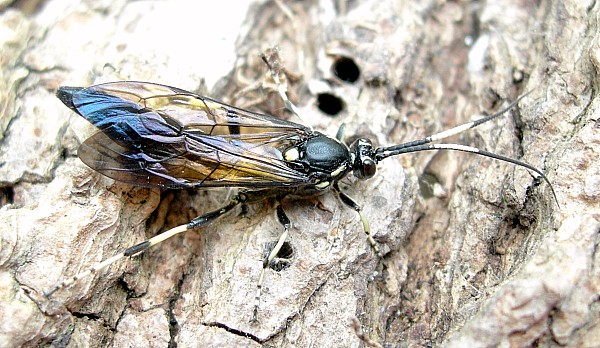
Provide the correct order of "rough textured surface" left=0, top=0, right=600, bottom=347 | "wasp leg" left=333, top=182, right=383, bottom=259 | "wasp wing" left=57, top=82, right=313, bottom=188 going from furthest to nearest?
"wasp leg" left=333, top=182, right=383, bottom=259
"wasp wing" left=57, top=82, right=313, bottom=188
"rough textured surface" left=0, top=0, right=600, bottom=347

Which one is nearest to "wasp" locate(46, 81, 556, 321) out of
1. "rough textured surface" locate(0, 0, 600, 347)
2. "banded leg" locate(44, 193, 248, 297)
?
"banded leg" locate(44, 193, 248, 297)

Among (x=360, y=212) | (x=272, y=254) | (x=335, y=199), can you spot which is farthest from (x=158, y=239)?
(x=360, y=212)

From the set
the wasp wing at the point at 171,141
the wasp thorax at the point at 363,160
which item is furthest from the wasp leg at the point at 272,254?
the wasp thorax at the point at 363,160

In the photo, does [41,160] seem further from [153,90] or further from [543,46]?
[543,46]

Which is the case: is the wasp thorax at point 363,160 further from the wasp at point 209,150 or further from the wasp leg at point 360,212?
the wasp leg at point 360,212

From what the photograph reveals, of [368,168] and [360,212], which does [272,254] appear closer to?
[360,212]

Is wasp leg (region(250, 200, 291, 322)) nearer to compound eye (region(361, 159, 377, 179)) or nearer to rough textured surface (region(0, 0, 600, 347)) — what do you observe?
rough textured surface (region(0, 0, 600, 347))

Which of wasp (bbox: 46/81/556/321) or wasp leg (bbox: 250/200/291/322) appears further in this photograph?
wasp (bbox: 46/81/556/321)
